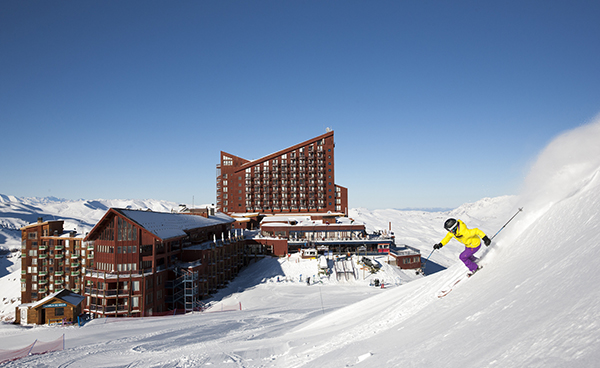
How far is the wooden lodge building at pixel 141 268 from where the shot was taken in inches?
1371

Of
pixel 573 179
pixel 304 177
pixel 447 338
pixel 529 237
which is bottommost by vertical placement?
pixel 447 338

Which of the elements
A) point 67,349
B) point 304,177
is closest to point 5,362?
point 67,349

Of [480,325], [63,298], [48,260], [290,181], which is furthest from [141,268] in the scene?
[290,181]

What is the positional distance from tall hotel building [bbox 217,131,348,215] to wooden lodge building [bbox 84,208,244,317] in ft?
153

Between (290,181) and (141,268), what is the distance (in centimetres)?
5699

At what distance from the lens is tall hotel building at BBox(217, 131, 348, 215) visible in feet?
294

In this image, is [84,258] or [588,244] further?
[84,258]

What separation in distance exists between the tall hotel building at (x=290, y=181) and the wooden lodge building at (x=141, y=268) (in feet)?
153

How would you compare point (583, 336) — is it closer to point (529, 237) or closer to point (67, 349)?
point (529, 237)

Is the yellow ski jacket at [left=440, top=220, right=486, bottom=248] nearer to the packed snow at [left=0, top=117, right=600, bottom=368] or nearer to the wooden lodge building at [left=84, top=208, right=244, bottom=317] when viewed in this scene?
the packed snow at [left=0, top=117, right=600, bottom=368]

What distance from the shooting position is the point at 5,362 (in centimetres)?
1516

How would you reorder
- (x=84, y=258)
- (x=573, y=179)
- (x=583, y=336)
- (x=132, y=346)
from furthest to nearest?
(x=84, y=258)
(x=132, y=346)
(x=573, y=179)
(x=583, y=336)

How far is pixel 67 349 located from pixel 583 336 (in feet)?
69.4

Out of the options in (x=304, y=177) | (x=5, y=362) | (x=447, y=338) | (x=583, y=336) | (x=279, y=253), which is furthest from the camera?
(x=304, y=177)
